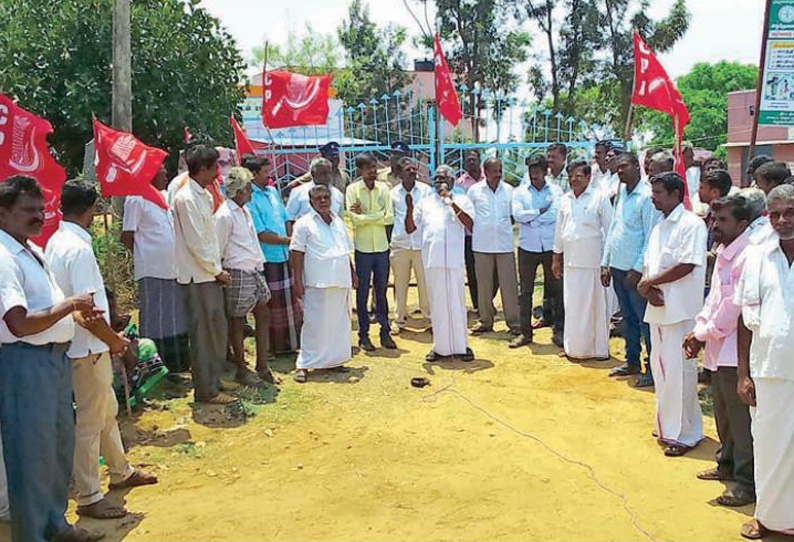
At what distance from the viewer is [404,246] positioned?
8062 mm

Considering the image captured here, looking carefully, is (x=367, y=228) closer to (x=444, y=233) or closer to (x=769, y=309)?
(x=444, y=233)

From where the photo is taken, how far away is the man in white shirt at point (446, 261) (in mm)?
6711

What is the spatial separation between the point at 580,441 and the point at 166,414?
2.97m

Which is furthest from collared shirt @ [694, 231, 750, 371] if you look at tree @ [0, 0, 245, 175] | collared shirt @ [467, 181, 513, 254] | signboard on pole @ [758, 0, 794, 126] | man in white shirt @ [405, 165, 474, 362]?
tree @ [0, 0, 245, 175]

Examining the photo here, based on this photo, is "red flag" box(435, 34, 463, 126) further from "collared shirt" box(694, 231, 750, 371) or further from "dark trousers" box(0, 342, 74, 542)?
"dark trousers" box(0, 342, 74, 542)

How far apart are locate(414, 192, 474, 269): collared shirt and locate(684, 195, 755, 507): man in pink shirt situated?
2920 millimetres

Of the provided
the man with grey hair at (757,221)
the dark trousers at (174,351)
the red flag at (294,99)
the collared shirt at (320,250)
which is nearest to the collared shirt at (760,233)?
the man with grey hair at (757,221)

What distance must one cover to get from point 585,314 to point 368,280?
2129 millimetres

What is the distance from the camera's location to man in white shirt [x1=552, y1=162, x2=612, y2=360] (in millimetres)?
6625

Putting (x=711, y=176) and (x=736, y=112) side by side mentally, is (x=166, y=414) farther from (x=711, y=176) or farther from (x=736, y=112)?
(x=736, y=112)

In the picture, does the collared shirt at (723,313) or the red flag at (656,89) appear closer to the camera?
the collared shirt at (723,313)

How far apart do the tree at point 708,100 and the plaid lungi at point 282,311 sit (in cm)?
3903

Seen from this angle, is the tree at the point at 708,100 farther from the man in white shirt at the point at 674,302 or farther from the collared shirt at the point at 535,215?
the man in white shirt at the point at 674,302

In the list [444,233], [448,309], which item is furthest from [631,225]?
[448,309]
